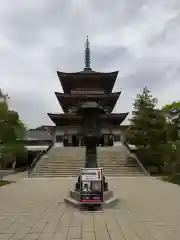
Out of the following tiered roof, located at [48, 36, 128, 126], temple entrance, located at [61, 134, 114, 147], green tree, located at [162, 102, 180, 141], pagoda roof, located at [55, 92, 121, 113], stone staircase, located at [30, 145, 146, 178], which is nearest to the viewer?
stone staircase, located at [30, 145, 146, 178]

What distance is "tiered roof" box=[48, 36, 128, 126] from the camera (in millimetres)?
40812

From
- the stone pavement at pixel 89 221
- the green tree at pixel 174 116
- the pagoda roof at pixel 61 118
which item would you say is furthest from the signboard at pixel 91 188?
the pagoda roof at pixel 61 118

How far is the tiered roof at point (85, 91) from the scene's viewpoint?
134 ft

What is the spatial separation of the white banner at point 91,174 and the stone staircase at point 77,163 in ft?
54.8

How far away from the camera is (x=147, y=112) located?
3141 centimetres

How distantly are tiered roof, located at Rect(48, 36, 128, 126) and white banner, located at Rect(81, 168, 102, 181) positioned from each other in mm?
29011

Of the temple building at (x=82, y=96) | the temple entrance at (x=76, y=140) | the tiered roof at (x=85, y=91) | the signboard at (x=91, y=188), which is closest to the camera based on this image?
the signboard at (x=91, y=188)

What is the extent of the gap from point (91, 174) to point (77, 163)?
65.3 ft

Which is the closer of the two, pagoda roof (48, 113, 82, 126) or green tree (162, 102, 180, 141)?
green tree (162, 102, 180, 141)

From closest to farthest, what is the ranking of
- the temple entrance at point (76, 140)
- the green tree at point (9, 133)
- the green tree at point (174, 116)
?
the green tree at point (9, 133), the green tree at point (174, 116), the temple entrance at point (76, 140)

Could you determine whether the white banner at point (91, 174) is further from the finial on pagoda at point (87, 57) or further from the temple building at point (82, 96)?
the finial on pagoda at point (87, 57)

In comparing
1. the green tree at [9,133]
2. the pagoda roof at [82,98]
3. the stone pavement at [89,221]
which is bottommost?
the stone pavement at [89,221]

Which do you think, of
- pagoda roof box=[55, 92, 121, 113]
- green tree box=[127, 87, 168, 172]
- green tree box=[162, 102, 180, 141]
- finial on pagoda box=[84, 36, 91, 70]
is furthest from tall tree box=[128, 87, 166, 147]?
finial on pagoda box=[84, 36, 91, 70]

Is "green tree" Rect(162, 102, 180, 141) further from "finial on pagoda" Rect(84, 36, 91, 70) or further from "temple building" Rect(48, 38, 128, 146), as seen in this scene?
"finial on pagoda" Rect(84, 36, 91, 70)
